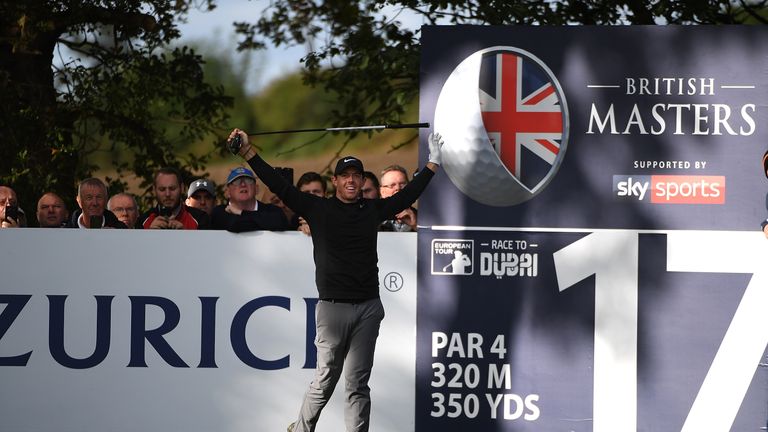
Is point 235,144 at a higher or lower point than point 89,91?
lower

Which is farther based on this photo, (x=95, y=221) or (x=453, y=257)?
(x=95, y=221)

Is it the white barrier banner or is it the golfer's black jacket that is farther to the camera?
the white barrier banner

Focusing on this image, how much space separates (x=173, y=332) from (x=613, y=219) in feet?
9.86

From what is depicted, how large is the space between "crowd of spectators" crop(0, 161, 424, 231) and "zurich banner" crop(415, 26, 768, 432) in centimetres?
106

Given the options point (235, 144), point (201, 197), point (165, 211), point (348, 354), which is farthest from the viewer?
point (201, 197)

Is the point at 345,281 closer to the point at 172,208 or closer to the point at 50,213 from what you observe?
the point at 172,208

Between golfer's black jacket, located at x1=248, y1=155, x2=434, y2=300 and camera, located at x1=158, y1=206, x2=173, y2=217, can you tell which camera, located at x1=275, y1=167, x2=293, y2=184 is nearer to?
golfer's black jacket, located at x1=248, y1=155, x2=434, y2=300

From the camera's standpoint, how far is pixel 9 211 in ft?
27.5

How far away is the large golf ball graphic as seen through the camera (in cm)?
748

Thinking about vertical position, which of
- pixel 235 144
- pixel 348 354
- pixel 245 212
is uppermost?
pixel 235 144

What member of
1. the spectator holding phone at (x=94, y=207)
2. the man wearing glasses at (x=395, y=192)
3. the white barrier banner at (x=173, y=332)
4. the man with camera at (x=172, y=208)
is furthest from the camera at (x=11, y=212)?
the man wearing glasses at (x=395, y=192)

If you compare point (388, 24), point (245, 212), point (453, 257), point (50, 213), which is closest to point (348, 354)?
point (453, 257)

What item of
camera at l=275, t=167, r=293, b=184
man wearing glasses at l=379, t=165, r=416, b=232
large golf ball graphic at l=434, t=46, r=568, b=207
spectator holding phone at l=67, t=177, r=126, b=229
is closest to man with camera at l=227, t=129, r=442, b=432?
large golf ball graphic at l=434, t=46, r=568, b=207

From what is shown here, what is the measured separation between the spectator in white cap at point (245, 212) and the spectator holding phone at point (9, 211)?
4.74 feet
